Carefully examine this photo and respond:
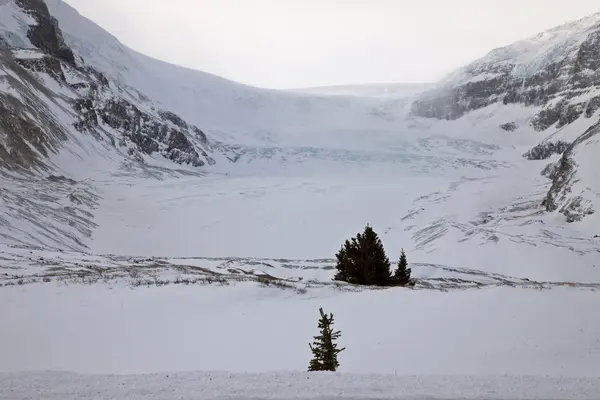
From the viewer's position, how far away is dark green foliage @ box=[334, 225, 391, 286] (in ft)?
84.4

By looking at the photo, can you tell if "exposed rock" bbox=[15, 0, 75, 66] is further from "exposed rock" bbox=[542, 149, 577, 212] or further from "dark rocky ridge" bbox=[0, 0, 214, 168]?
"exposed rock" bbox=[542, 149, 577, 212]

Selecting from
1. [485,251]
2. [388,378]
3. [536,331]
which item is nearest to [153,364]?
[388,378]

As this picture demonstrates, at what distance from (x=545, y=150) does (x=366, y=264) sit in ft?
511

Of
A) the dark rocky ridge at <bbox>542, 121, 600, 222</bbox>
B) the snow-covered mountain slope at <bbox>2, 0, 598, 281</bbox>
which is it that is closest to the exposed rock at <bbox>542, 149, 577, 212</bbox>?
the dark rocky ridge at <bbox>542, 121, 600, 222</bbox>

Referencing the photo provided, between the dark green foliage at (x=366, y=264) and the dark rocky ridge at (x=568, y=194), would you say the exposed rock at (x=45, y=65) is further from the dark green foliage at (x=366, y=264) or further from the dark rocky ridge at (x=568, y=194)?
the dark green foliage at (x=366, y=264)

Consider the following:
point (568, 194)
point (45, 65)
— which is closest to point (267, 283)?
point (568, 194)

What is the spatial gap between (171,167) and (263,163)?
3291cm

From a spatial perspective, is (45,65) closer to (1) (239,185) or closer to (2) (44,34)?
(2) (44,34)

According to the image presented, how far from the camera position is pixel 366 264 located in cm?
2589

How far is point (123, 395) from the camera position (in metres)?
7.12

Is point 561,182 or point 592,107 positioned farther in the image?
point 592,107

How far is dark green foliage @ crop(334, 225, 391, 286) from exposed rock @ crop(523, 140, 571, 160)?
14873 cm

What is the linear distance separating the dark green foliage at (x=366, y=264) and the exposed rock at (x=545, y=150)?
5855 inches

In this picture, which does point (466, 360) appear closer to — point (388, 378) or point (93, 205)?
point (388, 378)
